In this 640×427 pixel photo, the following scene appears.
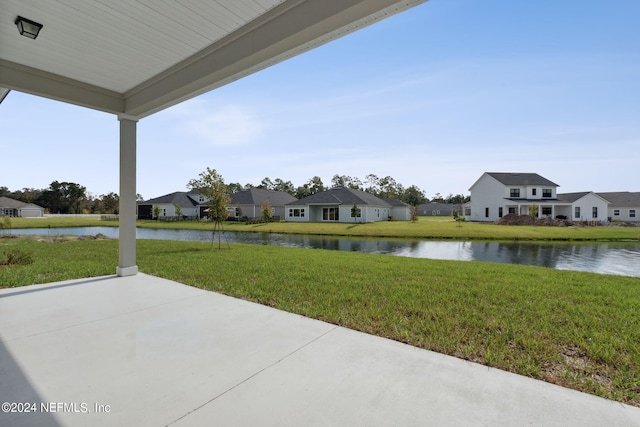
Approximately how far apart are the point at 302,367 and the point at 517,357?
1.97 meters

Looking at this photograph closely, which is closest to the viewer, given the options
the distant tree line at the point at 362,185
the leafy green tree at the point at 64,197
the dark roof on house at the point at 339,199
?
the dark roof on house at the point at 339,199

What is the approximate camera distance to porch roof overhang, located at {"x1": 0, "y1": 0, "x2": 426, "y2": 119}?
2.95 metres

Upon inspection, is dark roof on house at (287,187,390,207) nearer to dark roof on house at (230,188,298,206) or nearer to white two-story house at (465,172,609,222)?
dark roof on house at (230,188,298,206)

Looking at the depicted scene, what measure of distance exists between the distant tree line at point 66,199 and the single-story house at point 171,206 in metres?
12.6

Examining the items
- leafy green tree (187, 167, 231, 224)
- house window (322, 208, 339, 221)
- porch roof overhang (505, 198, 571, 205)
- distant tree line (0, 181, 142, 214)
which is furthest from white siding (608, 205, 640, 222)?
distant tree line (0, 181, 142, 214)

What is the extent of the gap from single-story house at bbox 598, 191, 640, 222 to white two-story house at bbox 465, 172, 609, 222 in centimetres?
687

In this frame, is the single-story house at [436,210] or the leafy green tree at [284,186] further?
the single-story house at [436,210]

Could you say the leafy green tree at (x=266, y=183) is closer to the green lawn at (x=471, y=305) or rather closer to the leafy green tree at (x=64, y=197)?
the leafy green tree at (x=64, y=197)

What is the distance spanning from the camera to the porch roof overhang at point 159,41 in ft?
9.68

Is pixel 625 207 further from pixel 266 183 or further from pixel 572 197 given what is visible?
pixel 266 183

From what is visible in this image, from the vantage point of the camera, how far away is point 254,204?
3903 centimetres

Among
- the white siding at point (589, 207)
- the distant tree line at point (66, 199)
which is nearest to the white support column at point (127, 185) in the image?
the white siding at point (589, 207)

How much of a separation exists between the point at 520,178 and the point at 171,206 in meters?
48.3

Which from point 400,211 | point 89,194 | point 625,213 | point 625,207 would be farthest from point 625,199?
point 89,194
